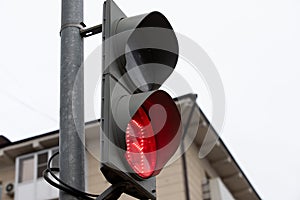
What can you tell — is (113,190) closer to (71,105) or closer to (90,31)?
(71,105)

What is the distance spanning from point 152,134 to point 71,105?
37 cm

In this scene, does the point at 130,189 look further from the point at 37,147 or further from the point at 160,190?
the point at 37,147

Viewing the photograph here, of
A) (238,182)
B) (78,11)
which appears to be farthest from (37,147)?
(78,11)

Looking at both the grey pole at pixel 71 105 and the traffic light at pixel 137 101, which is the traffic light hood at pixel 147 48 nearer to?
the traffic light at pixel 137 101

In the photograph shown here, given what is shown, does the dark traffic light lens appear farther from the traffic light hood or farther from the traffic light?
the traffic light hood

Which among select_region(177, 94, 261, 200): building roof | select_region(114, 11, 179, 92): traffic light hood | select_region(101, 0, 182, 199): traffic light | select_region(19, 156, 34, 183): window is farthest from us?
select_region(19, 156, 34, 183): window

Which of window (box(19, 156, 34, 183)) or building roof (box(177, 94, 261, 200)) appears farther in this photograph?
window (box(19, 156, 34, 183))

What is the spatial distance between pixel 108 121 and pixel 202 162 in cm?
1995

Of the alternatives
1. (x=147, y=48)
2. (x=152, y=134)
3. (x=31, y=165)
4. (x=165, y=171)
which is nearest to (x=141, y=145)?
(x=152, y=134)

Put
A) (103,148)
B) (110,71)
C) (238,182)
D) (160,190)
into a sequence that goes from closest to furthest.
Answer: (103,148) < (110,71) < (160,190) < (238,182)

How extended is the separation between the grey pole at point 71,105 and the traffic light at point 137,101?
0.73 ft

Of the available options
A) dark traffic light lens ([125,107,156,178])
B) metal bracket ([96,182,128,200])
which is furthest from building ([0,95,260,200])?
metal bracket ([96,182,128,200])

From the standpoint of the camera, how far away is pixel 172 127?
111 inches

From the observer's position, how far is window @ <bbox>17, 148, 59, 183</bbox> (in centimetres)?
2150
